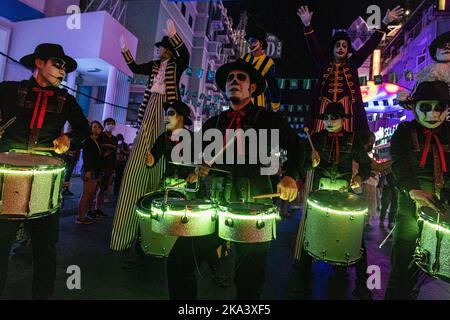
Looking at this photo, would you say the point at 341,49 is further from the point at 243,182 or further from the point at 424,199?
the point at 243,182

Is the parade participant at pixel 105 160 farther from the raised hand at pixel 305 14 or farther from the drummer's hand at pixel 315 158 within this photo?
the drummer's hand at pixel 315 158

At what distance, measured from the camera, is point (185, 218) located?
7.43 feet

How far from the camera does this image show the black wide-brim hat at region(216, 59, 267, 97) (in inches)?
106

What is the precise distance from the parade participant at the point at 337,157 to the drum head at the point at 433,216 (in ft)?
3.79

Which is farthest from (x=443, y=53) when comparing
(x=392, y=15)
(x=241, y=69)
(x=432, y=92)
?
(x=241, y=69)

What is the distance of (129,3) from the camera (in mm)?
19609

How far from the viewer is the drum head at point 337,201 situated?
2.77 metres

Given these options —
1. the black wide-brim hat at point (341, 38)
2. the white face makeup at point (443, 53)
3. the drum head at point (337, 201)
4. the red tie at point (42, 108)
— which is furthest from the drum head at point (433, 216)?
the red tie at point (42, 108)

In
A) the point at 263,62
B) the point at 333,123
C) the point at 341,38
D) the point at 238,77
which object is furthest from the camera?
the point at 263,62

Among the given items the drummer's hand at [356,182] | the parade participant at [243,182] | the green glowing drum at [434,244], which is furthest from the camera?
the drummer's hand at [356,182]

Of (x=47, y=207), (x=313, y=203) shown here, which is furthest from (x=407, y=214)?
(x=47, y=207)

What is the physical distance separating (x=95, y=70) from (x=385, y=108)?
532 inches

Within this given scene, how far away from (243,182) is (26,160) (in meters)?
1.63
